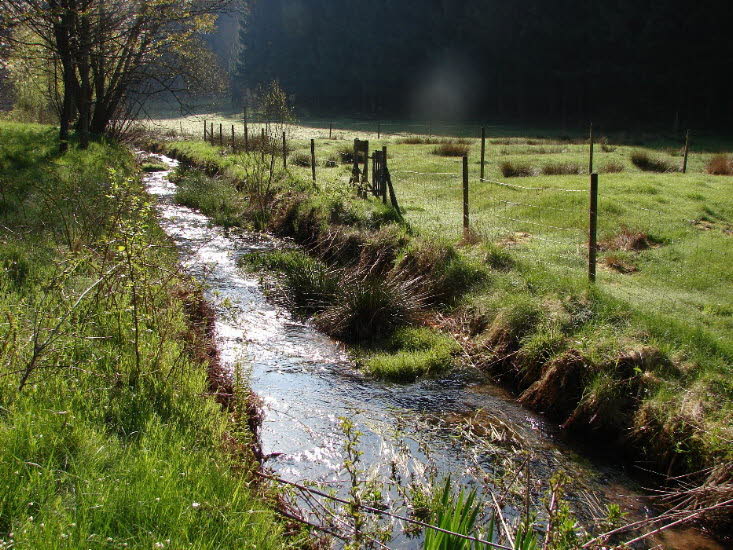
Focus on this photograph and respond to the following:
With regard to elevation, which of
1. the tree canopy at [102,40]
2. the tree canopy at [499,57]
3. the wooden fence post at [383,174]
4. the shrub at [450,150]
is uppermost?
the tree canopy at [499,57]

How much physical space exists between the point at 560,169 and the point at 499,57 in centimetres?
4608

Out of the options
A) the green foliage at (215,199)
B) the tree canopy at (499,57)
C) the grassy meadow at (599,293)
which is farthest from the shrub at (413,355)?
the tree canopy at (499,57)

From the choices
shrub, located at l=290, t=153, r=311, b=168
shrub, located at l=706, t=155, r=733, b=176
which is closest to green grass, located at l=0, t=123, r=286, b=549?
shrub, located at l=290, t=153, r=311, b=168

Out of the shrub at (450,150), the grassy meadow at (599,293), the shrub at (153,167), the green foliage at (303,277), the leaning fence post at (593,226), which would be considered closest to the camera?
the grassy meadow at (599,293)

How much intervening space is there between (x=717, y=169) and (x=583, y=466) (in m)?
16.8

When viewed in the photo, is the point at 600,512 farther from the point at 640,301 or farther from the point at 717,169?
the point at 717,169

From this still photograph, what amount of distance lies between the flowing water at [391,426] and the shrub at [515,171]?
11.7 m

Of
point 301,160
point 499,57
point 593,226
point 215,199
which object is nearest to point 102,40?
point 215,199

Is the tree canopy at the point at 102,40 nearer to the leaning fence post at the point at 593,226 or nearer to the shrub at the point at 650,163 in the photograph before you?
the leaning fence post at the point at 593,226

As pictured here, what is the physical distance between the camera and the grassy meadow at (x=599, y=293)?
6081 millimetres

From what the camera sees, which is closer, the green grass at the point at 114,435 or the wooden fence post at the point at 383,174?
the green grass at the point at 114,435

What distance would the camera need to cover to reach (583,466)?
5742 millimetres

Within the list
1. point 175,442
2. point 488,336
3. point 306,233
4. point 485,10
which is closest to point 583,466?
point 488,336

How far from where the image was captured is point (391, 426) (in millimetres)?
6199
